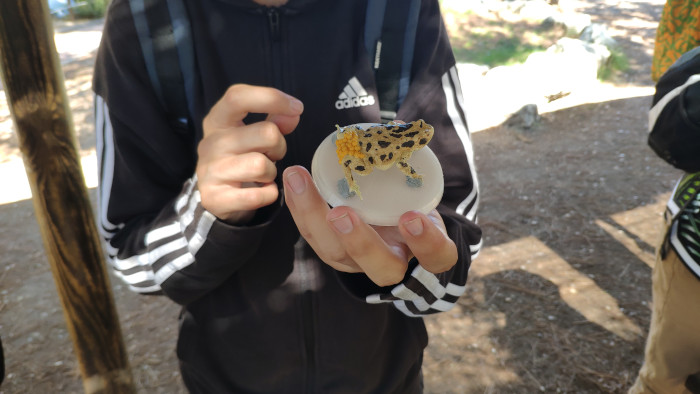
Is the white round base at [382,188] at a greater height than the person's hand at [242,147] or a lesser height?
lesser

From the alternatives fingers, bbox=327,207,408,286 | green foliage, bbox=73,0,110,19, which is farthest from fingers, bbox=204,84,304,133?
green foliage, bbox=73,0,110,19

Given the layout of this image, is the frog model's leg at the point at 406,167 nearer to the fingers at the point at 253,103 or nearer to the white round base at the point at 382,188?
the white round base at the point at 382,188

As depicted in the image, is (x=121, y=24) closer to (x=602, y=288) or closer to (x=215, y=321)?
(x=215, y=321)

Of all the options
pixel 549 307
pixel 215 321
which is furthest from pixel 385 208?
pixel 549 307

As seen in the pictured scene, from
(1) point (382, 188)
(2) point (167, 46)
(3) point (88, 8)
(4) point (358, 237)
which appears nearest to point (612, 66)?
(1) point (382, 188)

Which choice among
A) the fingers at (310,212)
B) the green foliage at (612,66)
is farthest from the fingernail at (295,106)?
the green foliage at (612,66)
